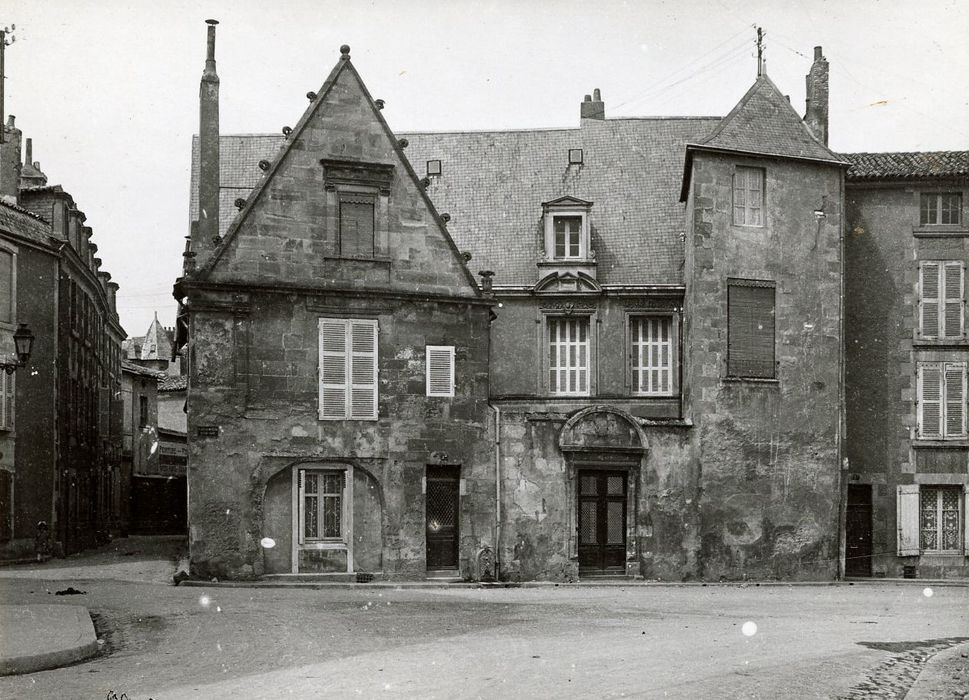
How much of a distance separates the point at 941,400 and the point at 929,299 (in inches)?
97.3

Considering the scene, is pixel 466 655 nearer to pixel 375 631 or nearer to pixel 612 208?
pixel 375 631

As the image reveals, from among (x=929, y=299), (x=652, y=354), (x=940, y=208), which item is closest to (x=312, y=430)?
(x=652, y=354)

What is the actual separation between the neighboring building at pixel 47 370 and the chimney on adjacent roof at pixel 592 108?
48.6 feet

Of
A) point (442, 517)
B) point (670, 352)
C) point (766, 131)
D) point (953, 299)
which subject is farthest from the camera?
point (670, 352)

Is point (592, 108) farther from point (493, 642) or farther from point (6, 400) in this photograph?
point (493, 642)

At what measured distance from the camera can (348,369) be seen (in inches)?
958

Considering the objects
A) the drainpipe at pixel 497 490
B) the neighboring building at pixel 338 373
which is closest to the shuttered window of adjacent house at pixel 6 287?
the neighboring building at pixel 338 373

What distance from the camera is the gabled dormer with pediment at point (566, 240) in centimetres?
2897

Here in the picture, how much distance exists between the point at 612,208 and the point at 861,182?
20.4 ft

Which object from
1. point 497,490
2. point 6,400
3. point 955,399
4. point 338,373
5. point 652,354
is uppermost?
point 652,354

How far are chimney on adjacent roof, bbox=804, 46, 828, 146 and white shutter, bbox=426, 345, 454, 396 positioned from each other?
11.4 metres

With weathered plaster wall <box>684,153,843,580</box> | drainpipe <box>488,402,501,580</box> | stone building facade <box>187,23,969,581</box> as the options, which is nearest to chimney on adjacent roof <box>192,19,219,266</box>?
stone building facade <box>187,23,969,581</box>

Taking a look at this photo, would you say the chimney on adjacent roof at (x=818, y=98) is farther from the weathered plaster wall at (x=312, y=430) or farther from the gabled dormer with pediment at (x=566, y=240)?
the weathered plaster wall at (x=312, y=430)

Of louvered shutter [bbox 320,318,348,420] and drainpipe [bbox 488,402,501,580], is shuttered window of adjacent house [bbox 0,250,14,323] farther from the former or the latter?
Result: drainpipe [bbox 488,402,501,580]
